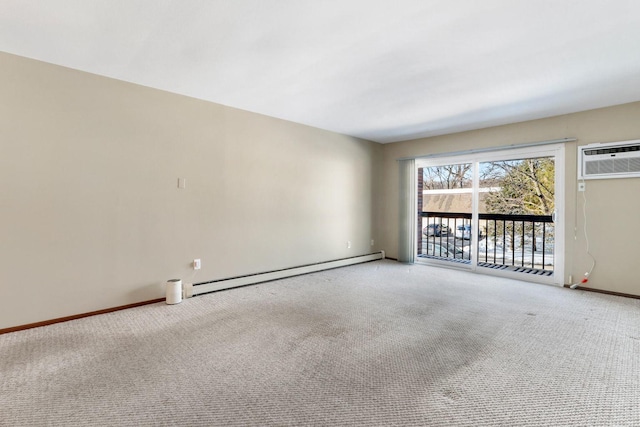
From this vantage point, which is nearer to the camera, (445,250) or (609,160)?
(609,160)

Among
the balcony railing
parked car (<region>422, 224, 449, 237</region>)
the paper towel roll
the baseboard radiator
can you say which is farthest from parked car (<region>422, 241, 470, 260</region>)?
the paper towel roll

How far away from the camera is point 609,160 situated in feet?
12.2

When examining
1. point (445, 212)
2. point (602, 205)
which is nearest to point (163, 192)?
point (445, 212)

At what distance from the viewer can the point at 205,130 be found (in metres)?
3.71

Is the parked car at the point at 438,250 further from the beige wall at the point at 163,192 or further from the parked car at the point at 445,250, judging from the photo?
the beige wall at the point at 163,192

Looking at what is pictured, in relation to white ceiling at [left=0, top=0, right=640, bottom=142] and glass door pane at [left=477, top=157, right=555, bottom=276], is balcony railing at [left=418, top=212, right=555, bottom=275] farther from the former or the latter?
white ceiling at [left=0, top=0, right=640, bottom=142]

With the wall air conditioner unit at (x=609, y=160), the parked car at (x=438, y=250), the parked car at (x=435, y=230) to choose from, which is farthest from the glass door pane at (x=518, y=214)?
the parked car at (x=435, y=230)

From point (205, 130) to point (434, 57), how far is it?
8.75 feet

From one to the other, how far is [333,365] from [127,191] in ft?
8.86

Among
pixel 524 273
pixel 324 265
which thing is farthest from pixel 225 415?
pixel 524 273

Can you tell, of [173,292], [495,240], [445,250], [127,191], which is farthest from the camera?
[445,250]

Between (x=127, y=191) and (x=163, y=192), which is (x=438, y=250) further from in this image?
(x=127, y=191)

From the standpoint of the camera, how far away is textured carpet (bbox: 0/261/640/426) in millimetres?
1588

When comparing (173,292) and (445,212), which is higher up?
(445,212)
